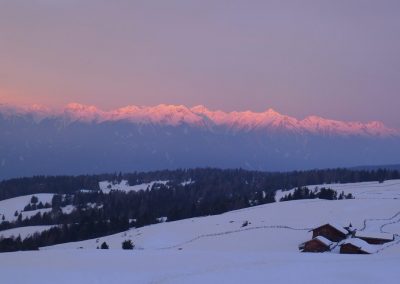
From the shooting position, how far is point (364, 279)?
24.3m

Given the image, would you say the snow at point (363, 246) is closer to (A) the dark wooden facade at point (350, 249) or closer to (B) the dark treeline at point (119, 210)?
(A) the dark wooden facade at point (350, 249)

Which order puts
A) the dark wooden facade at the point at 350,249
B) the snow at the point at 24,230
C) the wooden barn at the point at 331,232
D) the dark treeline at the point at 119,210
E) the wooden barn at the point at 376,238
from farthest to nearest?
the snow at the point at 24,230, the dark treeline at the point at 119,210, the wooden barn at the point at 331,232, the wooden barn at the point at 376,238, the dark wooden facade at the point at 350,249

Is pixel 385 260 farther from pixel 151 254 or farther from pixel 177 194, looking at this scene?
pixel 177 194

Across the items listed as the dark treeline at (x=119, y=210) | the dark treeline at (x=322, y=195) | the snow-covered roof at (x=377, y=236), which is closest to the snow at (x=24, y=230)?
the dark treeline at (x=119, y=210)

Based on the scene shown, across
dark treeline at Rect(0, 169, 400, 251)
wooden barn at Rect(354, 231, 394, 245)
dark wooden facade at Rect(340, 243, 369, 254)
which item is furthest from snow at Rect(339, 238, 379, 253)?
dark treeline at Rect(0, 169, 400, 251)

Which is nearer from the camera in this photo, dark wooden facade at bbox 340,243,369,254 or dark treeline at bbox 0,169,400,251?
dark wooden facade at bbox 340,243,369,254

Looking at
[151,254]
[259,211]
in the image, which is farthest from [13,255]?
[259,211]

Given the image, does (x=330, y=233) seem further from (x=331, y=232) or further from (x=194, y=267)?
(x=194, y=267)

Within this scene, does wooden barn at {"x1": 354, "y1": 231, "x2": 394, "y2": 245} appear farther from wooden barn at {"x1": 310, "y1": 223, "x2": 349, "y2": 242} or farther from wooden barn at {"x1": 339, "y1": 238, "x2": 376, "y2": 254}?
wooden barn at {"x1": 339, "y1": 238, "x2": 376, "y2": 254}

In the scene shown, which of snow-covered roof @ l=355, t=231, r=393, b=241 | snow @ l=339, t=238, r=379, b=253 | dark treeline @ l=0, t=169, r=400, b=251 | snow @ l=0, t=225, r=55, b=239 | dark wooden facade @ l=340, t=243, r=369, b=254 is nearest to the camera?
snow @ l=339, t=238, r=379, b=253

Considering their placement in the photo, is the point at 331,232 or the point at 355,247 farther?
the point at 331,232

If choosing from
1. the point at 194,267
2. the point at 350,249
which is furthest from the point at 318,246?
the point at 194,267

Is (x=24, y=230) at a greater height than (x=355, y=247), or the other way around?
(x=355, y=247)

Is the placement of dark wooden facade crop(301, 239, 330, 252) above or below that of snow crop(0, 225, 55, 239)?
above
